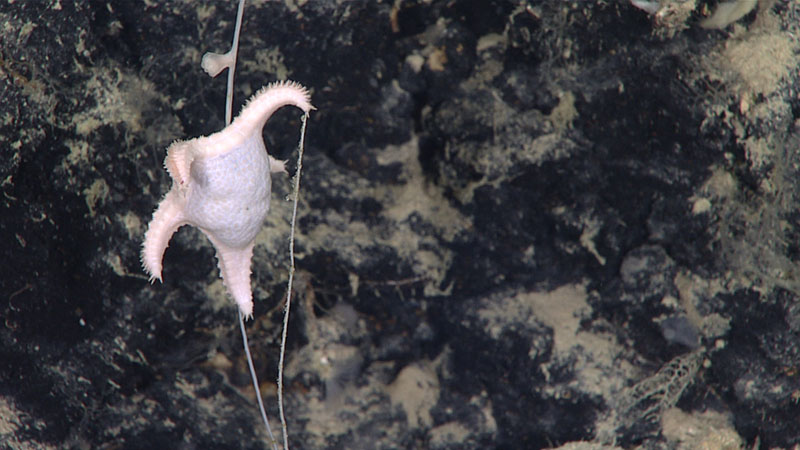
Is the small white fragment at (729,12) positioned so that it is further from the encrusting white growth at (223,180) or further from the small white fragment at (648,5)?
the encrusting white growth at (223,180)

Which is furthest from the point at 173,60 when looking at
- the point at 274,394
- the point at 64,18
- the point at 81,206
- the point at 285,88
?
the point at 274,394

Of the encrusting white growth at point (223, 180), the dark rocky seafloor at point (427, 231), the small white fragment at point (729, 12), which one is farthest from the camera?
the dark rocky seafloor at point (427, 231)

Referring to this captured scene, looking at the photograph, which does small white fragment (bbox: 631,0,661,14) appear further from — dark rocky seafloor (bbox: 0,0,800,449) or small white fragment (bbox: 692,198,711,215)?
small white fragment (bbox: 692,198,711,215)

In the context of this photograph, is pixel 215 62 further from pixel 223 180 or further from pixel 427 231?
pixel 427 231

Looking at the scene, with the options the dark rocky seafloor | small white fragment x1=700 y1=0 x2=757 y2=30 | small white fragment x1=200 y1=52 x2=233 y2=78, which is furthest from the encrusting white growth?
small white fragment x1=700 y1=0 x2=757 y2=30

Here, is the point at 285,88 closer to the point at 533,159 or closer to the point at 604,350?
the point at 533,159

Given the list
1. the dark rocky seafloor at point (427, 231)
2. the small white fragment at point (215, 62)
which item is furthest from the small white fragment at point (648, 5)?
the small white fragment at point (215, 62)

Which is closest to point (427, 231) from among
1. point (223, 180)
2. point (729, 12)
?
point (223, 180)
